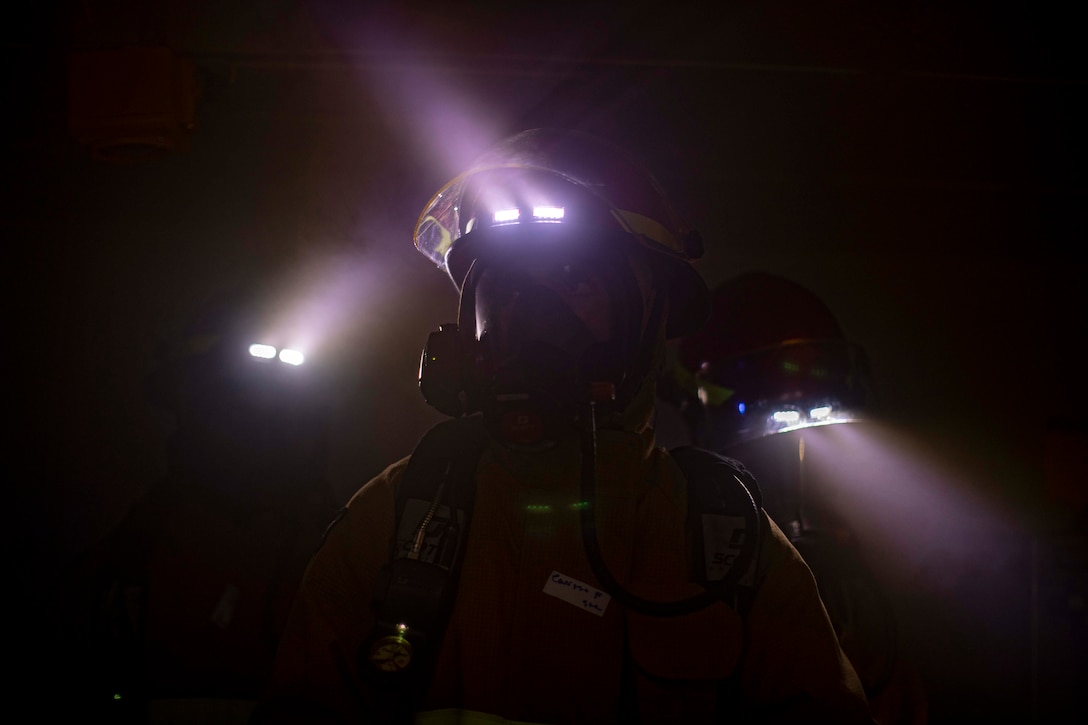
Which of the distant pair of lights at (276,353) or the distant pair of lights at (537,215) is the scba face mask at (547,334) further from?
the distant pair of lights at (276,353)

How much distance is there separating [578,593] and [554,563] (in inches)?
3.0

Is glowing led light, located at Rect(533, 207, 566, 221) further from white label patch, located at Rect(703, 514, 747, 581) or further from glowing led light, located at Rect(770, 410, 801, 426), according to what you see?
glowing led light, located at Rect(770, 410, 801, 426)

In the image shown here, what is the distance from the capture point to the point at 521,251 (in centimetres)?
173

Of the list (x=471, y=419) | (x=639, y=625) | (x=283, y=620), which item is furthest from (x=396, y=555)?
(x=283, y=620)

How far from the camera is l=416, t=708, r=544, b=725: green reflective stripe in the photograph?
4.10 ft

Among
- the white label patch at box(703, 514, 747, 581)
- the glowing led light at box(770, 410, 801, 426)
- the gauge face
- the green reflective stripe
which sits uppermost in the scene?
the glowing led light at box(770, 410, 801, 426)

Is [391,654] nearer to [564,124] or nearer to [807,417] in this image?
[807,417]

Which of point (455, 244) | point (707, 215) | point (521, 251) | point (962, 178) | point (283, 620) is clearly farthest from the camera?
point (707, 215)

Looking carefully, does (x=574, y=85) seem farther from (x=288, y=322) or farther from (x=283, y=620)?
(x=283, y=620)

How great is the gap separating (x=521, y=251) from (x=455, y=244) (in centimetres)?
23

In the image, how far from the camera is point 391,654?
125 centimetres

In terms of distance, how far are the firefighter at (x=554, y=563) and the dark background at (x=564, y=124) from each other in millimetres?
1540

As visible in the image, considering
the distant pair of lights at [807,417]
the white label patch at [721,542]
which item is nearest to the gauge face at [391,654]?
the white label patch at [721,542]

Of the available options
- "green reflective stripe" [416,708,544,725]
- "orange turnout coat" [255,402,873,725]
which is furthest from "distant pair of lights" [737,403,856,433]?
"green reflective stripe" [416,708,544,725]
